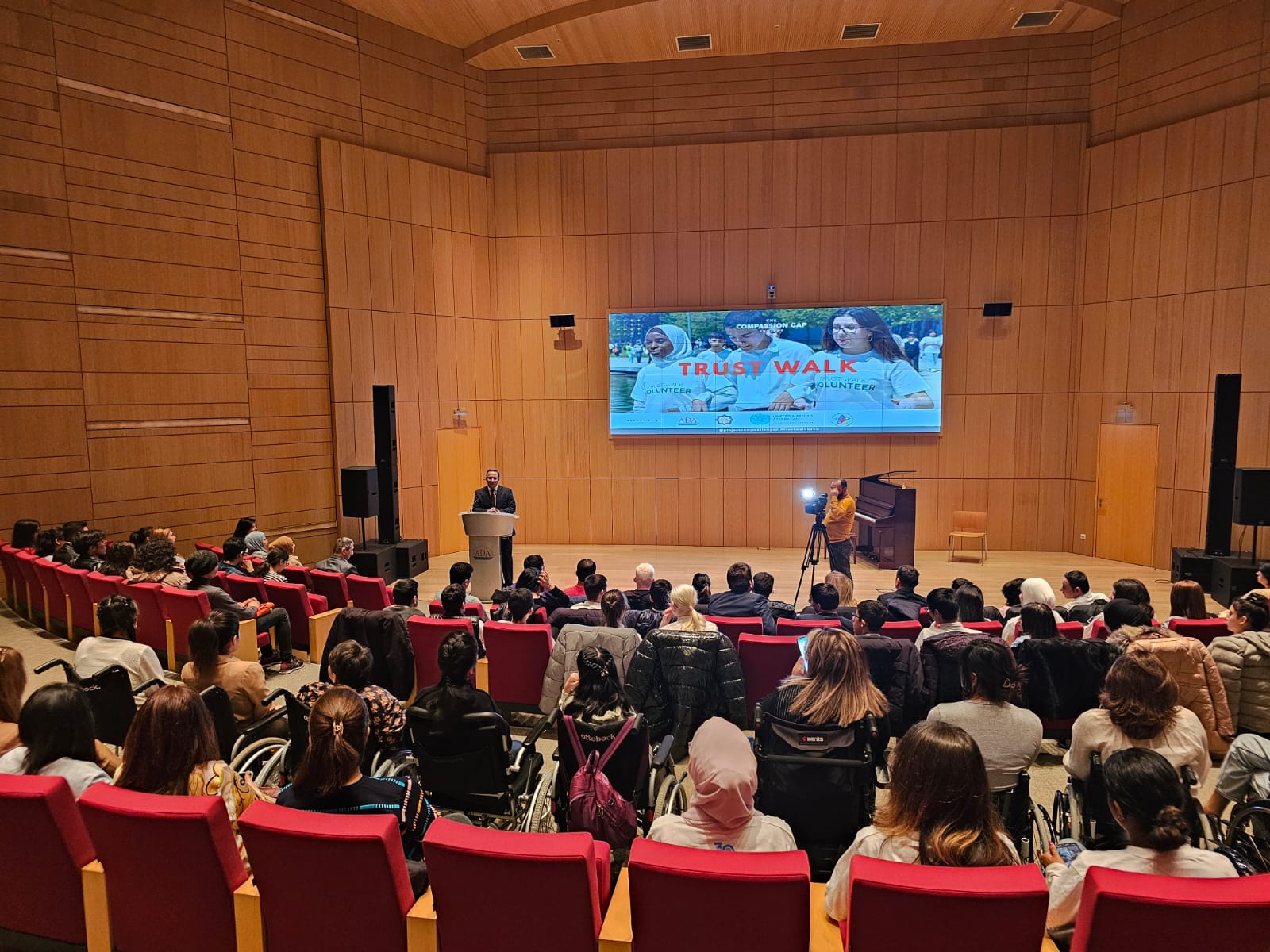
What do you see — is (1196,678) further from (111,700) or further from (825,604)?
(111,700)

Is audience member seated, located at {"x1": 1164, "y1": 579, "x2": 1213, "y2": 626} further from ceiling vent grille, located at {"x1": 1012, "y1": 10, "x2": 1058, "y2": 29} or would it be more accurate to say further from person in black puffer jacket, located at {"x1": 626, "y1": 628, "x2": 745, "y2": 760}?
ceiling vent grille, located at {"x1": 1012, "y1": 10, "x2": 1058, "y2": 29}

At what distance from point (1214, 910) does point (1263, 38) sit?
34.4 feet

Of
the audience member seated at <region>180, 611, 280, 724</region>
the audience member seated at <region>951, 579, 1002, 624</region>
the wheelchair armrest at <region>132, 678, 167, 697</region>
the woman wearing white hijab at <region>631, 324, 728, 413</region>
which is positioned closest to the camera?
the wheelchair armrest at <region>132, 678, 167, 697</region>

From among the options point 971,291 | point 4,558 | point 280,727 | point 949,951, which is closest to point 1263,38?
point 971,291

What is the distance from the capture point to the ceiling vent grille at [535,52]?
35.8ft

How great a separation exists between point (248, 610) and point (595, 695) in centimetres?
360

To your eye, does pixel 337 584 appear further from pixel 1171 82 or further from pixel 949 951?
pixel 1171 82

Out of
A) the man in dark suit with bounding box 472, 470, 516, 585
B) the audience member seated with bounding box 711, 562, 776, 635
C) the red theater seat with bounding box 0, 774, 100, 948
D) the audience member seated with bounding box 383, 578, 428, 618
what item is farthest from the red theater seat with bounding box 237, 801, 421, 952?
the man in dark suit with bounding box 472, 470, 516, 585

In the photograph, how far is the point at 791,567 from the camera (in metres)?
10.2

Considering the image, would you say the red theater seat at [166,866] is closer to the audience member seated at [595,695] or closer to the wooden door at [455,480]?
the audience member seated at [595,695]

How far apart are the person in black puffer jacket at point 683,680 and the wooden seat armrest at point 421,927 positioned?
209 centimetres

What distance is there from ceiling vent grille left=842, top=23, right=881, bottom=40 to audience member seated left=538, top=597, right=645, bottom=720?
896 cm

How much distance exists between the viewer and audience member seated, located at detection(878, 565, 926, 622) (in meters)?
5.67

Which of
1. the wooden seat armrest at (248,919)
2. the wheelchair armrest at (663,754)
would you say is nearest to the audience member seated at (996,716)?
the wheelchair armrest at (663,754)
